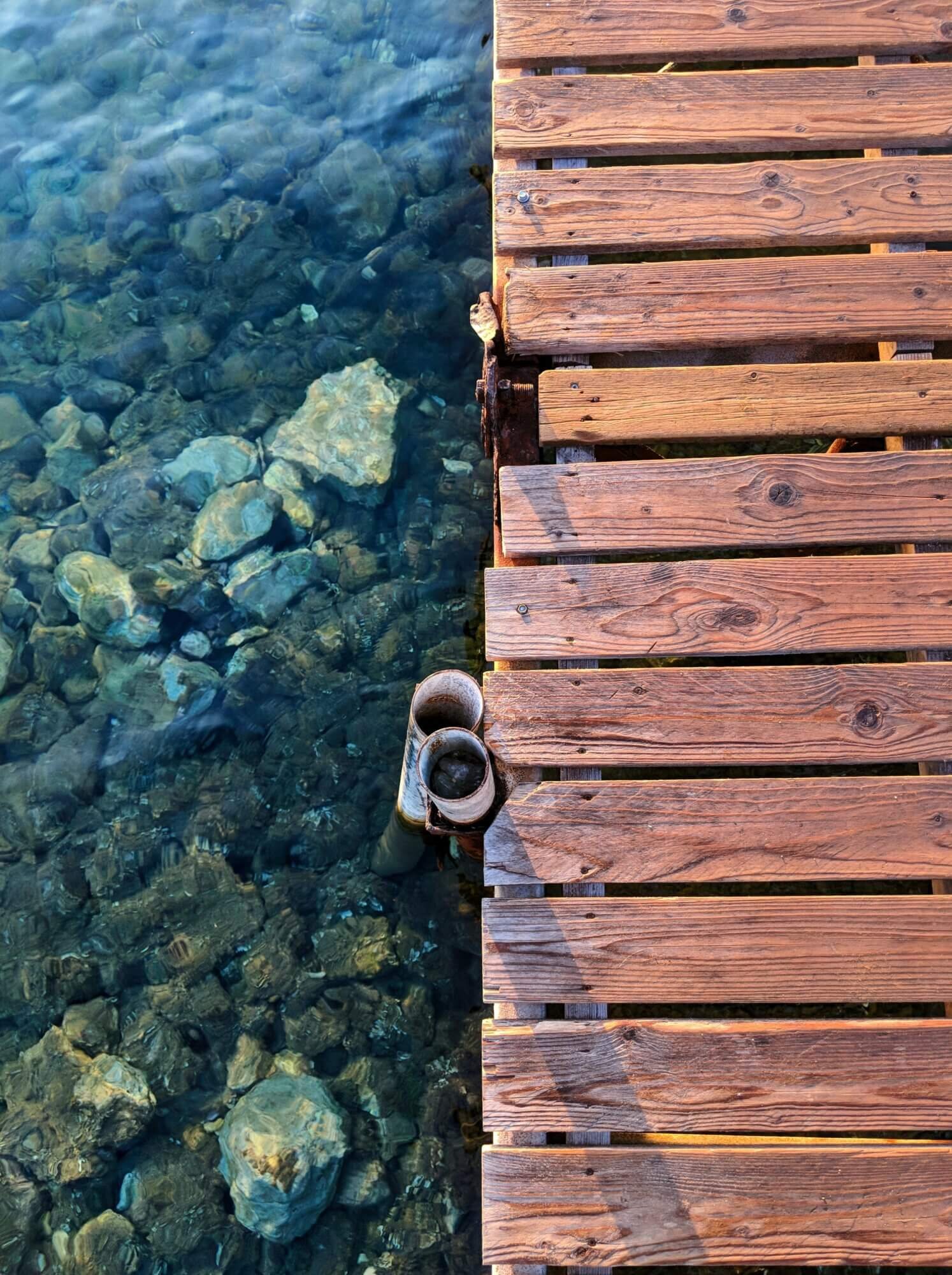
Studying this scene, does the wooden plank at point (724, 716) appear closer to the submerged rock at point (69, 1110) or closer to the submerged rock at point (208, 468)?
the submerged rock at point (69, 1110)

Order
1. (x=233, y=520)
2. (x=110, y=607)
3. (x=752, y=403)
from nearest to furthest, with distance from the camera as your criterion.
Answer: (x=752, y=403) < (x=110, y=607) < (x=233, y=520)

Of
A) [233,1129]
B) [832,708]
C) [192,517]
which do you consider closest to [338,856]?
[233,1129]

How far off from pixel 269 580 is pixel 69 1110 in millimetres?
2478

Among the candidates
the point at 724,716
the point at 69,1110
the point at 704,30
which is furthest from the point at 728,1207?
the point at 704,30

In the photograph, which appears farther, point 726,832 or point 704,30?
point 704,30

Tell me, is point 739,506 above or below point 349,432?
above

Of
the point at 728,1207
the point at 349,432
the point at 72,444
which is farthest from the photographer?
the point at 72,444

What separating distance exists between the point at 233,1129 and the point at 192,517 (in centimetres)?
285

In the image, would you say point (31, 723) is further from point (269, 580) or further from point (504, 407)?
point (504, 407)

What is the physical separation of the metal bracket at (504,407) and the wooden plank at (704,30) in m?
1.32

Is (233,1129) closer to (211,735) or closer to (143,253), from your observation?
(211,735)

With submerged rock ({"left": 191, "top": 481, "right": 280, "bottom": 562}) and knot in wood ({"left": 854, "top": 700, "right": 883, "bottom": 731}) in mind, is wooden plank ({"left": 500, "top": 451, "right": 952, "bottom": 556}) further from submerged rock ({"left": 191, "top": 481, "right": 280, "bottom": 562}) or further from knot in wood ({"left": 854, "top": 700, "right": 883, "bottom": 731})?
submerged rock ({"left": 191, "top": 481, "right": 280, "bottom": 562})

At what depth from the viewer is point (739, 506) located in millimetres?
3385

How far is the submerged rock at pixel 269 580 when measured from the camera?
4711 millimetres
